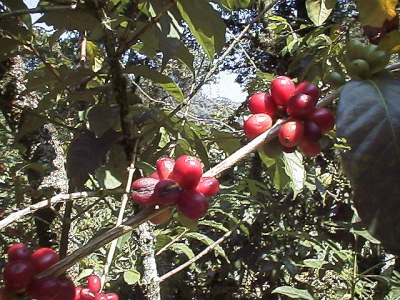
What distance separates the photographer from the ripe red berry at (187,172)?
535mm

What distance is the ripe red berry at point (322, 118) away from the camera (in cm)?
57

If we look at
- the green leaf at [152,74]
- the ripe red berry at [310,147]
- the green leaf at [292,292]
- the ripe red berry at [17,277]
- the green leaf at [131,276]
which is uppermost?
the green leaf at [152,74]

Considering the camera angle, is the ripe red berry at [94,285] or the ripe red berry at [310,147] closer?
the ripe red berry at [310,147]

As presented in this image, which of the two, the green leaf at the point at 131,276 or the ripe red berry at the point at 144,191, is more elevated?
the ripe red berry at the point at 144,191

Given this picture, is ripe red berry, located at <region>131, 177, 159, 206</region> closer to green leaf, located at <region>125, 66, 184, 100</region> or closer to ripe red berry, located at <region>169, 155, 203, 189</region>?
ripe red berry, located at <region>169, 155, 203, 189</region>

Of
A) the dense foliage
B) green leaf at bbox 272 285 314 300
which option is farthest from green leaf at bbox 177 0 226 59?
green leaf at bbox 272 285 314 300

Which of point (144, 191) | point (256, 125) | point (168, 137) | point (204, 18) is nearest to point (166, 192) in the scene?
point (144, 191)

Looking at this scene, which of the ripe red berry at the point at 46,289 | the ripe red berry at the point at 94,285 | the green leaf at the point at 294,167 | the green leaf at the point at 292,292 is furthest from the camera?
the green leaf at the point at 292,292

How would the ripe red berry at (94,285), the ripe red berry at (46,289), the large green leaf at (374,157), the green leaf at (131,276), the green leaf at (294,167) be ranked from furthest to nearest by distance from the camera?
the green leaf at (131,276) → the green leaf at (294,167) → the ripe red berry at (94,285) → the ripe red berry at (46,289) → the large green leaf at (374,157)

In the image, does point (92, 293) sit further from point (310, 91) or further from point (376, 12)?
point (376, 12)

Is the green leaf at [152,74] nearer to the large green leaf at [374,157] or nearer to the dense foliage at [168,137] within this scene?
the dense foliage at [168,137]

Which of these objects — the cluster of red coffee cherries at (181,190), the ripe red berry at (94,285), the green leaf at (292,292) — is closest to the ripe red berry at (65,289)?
the cluster of red coffee cherries at (181,190)

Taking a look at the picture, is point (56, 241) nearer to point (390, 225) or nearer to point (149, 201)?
point (149, 201)

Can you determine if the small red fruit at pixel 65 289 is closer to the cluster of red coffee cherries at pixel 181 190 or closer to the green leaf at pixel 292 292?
the cluster of red coffee cherries at pixel 181 190
